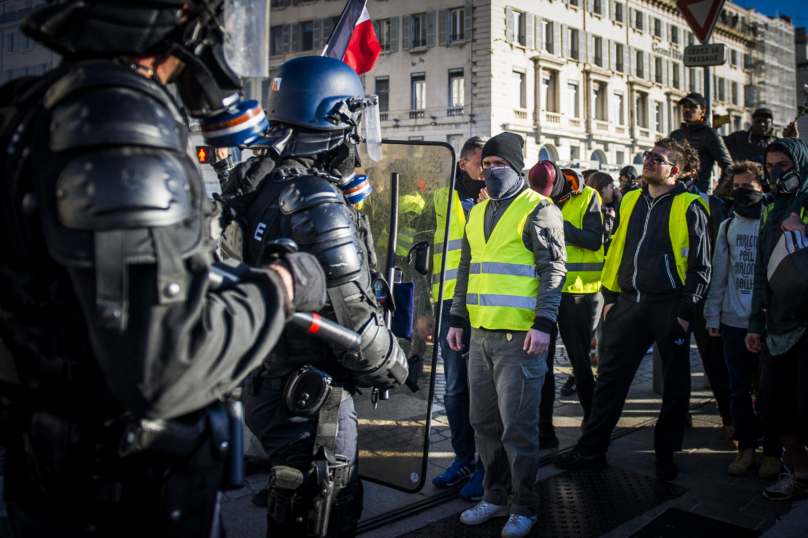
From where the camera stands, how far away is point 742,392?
4031mm

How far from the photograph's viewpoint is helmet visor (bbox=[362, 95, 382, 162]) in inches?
119

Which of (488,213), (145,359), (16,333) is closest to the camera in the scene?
(145,359)

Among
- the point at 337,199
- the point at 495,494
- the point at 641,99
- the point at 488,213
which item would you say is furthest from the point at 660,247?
the point at 641,99

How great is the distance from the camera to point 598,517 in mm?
3266

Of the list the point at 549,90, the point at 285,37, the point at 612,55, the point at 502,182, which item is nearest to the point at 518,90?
the point at 549,90

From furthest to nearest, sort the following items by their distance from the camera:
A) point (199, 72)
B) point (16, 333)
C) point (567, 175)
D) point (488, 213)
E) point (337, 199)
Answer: point (567, 175) → point (488, 213) → point (337, 199) → point (199, 72) → point (16, 333)

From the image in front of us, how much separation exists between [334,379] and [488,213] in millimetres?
1579

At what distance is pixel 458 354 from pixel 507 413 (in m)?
0.81

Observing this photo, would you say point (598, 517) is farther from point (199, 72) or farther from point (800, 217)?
point (199, 72)

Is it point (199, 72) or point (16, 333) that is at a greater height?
point (199, 72)

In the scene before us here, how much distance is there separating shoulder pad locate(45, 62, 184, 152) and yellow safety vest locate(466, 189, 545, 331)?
2.26m

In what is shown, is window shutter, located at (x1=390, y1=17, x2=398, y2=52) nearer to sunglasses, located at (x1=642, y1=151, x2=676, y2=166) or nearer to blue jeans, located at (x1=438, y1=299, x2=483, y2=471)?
sunglasses, located at (x1=642, y1=151, x2=676, y2=166)

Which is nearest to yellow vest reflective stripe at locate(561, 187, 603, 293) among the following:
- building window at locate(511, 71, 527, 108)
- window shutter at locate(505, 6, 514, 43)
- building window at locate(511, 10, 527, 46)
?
building window at locate(511, 71, 527, 108)

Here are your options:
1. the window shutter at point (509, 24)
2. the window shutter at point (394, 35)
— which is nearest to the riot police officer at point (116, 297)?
the window shutter at point (509, 24)
